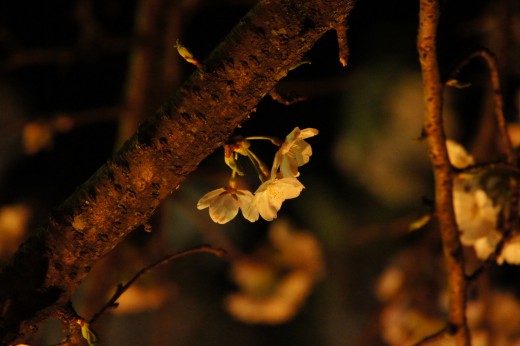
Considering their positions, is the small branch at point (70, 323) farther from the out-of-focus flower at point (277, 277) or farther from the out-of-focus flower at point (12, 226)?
the out-of-focus flower at point (277, 277)

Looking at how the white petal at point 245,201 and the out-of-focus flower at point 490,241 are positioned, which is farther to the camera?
the out-of-focus flower at point 490,241

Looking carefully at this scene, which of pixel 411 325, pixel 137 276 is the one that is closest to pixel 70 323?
pixel 137 276

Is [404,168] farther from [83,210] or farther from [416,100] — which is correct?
[83,210]

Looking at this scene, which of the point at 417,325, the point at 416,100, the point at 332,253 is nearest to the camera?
the point at 417,325

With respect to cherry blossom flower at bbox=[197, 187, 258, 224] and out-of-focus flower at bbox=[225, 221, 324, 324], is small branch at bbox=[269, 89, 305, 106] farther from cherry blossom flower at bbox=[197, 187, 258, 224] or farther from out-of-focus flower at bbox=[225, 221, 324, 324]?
out-of-focus flower at bbox=[225, 221, 324, 324]

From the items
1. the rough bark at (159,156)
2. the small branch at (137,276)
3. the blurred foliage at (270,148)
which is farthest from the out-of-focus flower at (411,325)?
the rough bark at (159,156)

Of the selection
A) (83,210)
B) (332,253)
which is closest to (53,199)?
(332,253)
